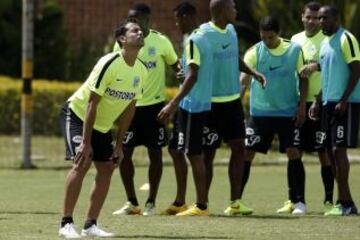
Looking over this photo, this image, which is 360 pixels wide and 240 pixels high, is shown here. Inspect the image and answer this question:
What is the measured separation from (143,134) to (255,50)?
172cm

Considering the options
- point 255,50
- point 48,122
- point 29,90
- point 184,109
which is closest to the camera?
point 184,109

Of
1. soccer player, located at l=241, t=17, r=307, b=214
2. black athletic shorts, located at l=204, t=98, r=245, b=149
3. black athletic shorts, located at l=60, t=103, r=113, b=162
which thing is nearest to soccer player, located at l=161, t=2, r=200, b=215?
black athletic shorts, located at l=204, t=98, r=245, b=149

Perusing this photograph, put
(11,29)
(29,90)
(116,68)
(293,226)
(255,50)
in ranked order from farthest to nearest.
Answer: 1. (11,29)
2. (29,90)
3. (255,50)
4. (293,226)
5. (116,68)

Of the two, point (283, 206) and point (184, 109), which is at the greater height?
point (184, 109)

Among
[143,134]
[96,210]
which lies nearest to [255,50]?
[143,134]

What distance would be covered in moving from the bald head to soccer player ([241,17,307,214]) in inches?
29.6

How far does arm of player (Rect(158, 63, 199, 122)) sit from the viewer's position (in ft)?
44.2

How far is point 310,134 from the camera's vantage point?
15.3 meters

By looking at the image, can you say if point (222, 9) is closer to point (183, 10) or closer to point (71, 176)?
point (183, 10)

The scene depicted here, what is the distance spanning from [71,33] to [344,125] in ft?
58.7

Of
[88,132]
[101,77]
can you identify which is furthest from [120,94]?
[88,132]

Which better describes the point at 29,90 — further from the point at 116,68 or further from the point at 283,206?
the point at 116,68

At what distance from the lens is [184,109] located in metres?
14.1

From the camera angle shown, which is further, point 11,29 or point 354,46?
point 11,29
